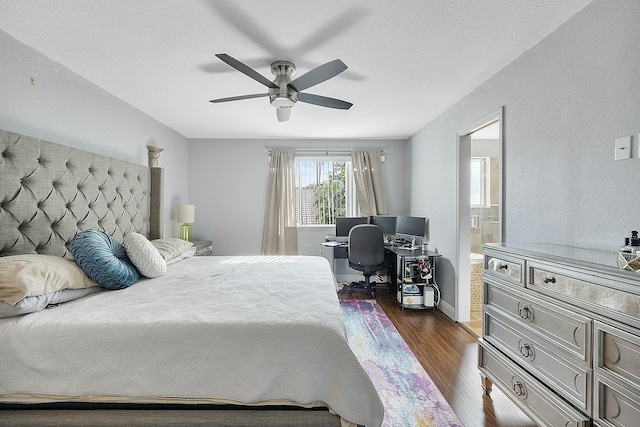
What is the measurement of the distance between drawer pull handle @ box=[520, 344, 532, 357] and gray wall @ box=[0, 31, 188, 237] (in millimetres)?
3363

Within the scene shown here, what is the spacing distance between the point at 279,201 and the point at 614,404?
4.53m

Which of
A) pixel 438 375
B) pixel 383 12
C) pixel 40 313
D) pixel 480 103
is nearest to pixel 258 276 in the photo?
pixel 40 313

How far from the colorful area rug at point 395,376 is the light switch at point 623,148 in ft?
5.36

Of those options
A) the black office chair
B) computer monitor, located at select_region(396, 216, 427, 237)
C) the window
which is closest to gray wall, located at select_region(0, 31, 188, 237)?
the window

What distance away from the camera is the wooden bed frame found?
4.54 ft

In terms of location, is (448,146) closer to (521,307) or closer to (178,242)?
(521,307)

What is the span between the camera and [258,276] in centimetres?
246

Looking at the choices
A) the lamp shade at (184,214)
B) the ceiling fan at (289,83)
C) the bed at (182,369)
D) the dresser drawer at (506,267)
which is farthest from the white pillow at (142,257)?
the dresser drawer at (506,267)

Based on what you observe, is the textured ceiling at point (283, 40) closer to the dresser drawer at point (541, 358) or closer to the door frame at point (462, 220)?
the door frame at point (462, 220)

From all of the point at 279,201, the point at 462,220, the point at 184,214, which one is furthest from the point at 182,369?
the point at 279,201

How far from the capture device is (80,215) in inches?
102

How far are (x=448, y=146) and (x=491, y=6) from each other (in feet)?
6.84

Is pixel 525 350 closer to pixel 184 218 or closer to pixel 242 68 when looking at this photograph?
pixel 242 68

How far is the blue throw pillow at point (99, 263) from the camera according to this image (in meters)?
2.03
